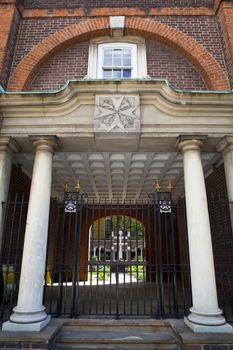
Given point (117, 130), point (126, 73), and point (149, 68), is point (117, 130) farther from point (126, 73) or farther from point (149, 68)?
point (149, 68)

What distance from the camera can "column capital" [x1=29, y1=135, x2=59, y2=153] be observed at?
5.71m

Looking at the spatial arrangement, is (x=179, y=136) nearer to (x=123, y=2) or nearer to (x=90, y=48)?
(x=90, y=48)

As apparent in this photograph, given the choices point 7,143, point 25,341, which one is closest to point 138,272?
point 25,341

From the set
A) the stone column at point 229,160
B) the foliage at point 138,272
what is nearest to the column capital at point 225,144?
the stone column at point 229,160

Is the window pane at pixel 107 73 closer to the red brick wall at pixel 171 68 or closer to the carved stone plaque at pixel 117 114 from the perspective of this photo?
the red brick wall at pixel 171 68

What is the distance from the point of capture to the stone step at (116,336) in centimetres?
477

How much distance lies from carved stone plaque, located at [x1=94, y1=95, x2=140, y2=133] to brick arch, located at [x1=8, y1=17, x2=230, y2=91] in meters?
2.46

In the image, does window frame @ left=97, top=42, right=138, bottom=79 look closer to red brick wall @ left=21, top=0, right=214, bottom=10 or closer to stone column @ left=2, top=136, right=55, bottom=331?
red brick wall @ left=21, top=0, right=214, bottom=10

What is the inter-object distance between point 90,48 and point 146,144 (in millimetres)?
3816

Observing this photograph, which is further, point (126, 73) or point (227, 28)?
point (126, 73)

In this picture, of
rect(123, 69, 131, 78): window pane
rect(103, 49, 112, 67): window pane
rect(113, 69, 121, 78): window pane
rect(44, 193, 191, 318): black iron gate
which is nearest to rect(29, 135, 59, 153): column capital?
rect(44, 193, 191, 318): black iron gate

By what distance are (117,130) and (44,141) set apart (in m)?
1.61

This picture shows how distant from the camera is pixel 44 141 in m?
5.71

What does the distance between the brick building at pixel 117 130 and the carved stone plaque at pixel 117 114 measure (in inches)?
0.9
